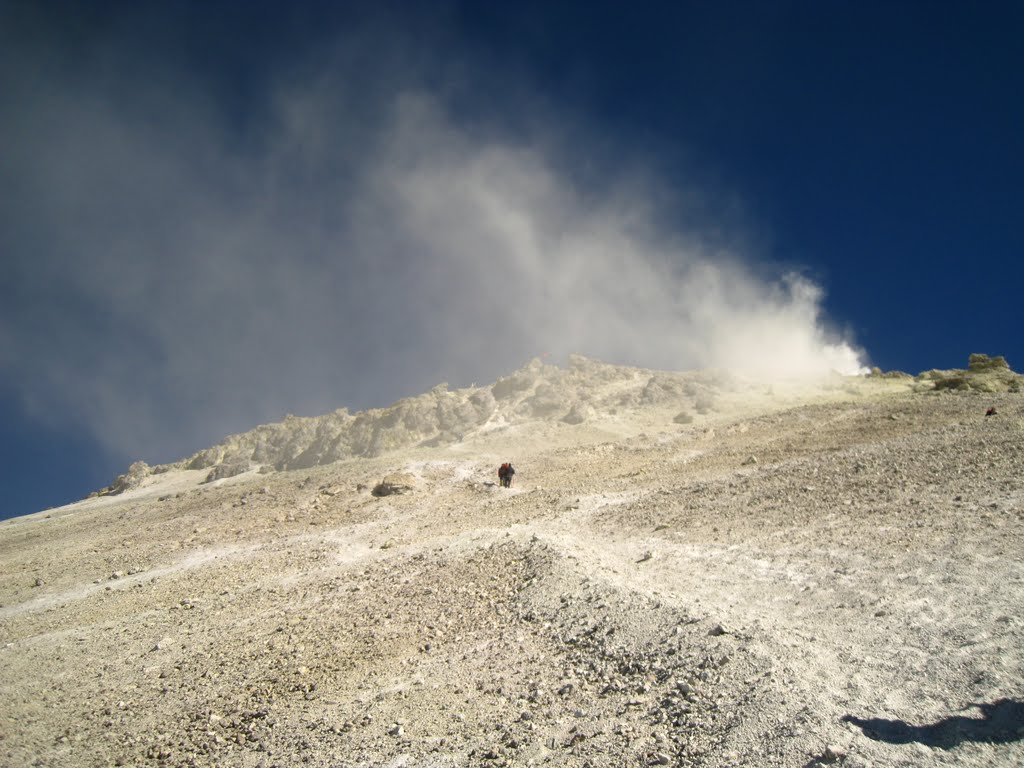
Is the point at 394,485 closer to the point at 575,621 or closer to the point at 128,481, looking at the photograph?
the point at 575,621

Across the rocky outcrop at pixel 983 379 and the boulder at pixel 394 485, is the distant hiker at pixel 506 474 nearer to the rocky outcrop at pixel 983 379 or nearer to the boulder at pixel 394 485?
the boulder at pixel 394 485

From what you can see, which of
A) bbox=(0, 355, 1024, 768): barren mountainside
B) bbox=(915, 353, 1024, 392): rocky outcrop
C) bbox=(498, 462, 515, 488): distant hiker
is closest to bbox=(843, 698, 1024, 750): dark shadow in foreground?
bbox=(0, 355, 1024, 768): barren mountainside

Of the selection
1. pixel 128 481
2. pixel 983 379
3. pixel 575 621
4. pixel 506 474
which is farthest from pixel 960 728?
pixel 128 481

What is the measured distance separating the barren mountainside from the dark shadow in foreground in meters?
0.03

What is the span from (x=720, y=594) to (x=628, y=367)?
46.5m

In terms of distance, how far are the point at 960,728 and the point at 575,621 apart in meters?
5.65

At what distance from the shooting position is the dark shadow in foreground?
18.7ft

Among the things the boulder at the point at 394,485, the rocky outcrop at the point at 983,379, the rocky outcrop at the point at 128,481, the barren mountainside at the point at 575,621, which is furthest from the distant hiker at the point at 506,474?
the rocky outcrop at the point at 128,481

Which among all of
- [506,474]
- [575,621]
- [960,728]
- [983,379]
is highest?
[983,379]

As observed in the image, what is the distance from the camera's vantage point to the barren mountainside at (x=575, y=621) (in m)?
6.84

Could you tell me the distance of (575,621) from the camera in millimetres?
10211

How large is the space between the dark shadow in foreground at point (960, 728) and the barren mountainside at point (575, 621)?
0.09ft

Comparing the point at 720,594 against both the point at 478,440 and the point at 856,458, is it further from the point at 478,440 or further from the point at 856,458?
the point at 478,440

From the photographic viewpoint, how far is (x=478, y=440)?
38.6 meters
